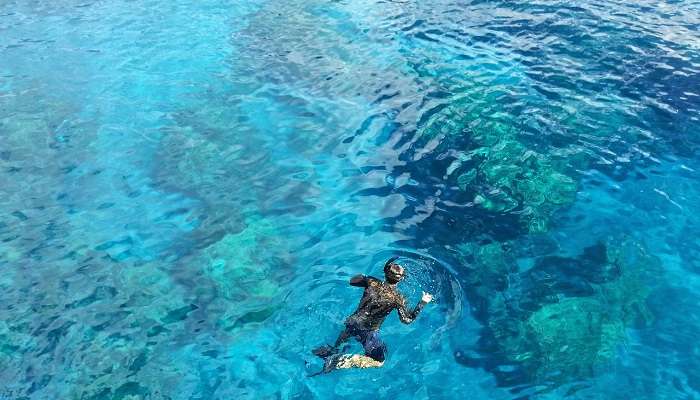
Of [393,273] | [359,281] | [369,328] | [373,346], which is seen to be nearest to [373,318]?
[369,328]

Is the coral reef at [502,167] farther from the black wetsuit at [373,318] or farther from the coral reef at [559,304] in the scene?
the black wetsuit at [373,318]

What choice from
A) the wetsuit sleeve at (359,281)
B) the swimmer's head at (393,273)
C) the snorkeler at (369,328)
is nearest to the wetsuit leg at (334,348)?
the snorkeler at (369,328)

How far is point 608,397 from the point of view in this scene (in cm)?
621

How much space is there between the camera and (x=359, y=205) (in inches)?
368

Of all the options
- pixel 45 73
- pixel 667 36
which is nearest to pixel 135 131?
pixel 45 73

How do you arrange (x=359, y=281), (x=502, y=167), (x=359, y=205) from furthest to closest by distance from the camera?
1. (x=502, y=167)
2. (x=359, y=205)
3. (x=359, y=281)

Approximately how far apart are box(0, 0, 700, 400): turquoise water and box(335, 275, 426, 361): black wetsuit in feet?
1.64

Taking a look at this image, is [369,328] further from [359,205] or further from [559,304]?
[359,205]

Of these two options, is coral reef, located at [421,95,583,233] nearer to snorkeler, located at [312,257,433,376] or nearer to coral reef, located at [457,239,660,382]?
coral reef, located at [457,239,660,382]

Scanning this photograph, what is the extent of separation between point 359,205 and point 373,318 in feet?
11.1

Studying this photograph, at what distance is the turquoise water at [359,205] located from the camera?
6.80m

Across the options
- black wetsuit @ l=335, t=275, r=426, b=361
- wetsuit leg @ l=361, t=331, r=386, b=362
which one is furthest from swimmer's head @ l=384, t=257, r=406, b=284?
wetsuit leg @ l=361, t=331, r=386, b=362

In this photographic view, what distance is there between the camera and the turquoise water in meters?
6.80

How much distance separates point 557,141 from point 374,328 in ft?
20.1
